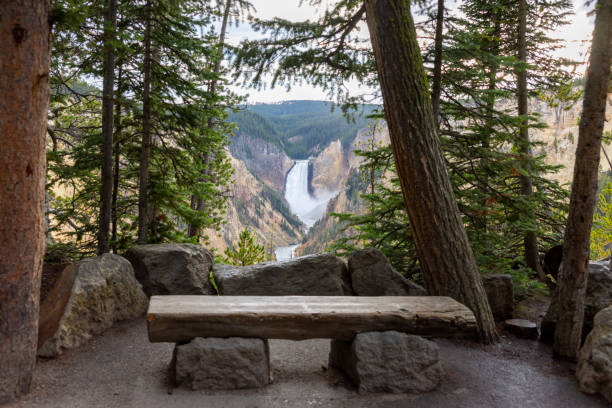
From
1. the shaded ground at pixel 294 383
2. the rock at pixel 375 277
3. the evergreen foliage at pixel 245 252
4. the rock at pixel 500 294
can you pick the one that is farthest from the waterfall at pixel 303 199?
the shaded ground at pixel 294 383

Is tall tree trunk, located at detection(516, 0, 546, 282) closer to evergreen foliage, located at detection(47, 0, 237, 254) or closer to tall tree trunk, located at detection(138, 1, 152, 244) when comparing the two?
evergreen foliage, located at detection(47, 0, 237, 254)

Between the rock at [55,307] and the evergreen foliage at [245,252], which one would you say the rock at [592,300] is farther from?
the evergreen foliage at [245,252]

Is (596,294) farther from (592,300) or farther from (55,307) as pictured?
(55,307)

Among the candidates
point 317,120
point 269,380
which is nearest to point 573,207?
point 269,380

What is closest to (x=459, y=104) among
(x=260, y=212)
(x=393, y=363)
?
(x=393, y=363)

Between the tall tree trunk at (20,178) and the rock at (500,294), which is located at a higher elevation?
the tall tree trunk at (20,178)

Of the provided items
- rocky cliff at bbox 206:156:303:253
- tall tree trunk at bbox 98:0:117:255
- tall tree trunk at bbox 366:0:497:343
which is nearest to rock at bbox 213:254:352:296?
tall tree trunk at bbox 366:0:497:343

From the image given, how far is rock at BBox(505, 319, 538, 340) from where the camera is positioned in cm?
451

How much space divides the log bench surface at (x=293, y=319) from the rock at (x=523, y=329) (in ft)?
5.22

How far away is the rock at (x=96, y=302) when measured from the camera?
3803mm

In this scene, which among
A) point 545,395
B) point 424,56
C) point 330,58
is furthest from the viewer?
point 330,58

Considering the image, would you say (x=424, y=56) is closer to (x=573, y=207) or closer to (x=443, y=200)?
(x=443, y=200)

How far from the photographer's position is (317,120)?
2495 inches

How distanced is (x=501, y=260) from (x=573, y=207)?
1874mm
